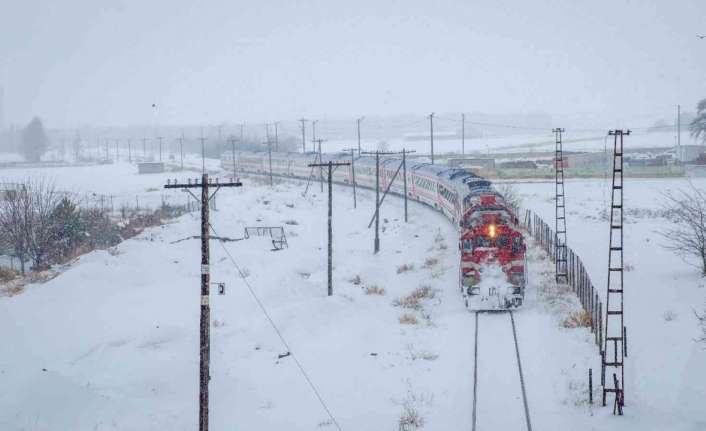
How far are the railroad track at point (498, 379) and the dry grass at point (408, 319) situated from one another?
257cm

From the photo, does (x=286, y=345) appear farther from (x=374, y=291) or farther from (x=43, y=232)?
(x=43, y=232)

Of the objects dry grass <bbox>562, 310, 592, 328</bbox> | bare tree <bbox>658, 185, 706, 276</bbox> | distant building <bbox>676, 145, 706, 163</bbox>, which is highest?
distant building <bbox>676, 145, 706, 163</bbox>

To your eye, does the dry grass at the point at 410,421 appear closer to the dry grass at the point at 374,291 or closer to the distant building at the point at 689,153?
the dry grass at the point at 374,291

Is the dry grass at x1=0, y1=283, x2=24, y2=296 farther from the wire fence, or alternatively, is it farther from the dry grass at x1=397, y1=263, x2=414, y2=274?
the wire fence

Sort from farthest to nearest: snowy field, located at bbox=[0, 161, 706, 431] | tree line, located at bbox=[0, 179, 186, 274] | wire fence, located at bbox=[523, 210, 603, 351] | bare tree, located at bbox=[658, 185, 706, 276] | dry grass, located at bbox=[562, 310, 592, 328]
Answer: tree line, located at bbox=[0, 179, 186, 274], bare tree, located at bbox=[658, 185, 706, 276], dry grass, located at bbox=[562, 310, 592, 328], wire fence, located at bbox=[523, 210, 603, 351], snowy field, located at bbox=[0, 161, 706, 431]

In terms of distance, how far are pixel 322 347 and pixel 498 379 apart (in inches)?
309

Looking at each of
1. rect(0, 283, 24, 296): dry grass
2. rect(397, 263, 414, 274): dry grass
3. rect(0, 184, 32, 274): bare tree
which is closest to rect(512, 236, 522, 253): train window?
rect(397, 263, 414, 274): dry grass

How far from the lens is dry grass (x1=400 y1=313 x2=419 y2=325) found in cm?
2820

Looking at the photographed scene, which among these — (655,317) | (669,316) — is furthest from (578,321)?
(669,316)

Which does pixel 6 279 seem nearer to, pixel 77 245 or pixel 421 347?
pixel 77 245

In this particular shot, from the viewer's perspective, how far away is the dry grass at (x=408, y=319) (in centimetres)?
2820

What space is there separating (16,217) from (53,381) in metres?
26.0

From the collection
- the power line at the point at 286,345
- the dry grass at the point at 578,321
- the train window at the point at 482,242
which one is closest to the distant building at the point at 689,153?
the power line at the point at 286,345

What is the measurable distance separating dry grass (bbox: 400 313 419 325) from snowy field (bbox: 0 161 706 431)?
77 mm
